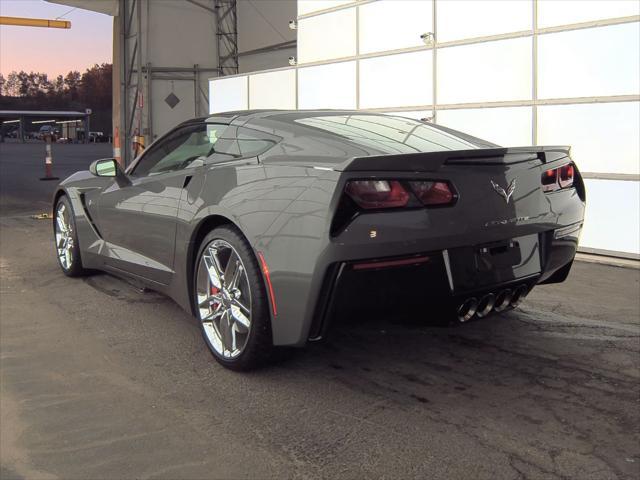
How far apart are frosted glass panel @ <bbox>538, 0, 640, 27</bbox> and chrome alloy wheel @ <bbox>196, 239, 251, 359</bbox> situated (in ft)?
18.3

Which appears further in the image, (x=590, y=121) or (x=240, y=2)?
(x=240, y=2)

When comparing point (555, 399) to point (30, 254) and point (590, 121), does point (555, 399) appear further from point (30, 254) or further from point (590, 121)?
point (30, 254)

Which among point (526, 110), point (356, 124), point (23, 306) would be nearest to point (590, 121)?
point (526, 110)

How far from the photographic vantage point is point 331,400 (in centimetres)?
326

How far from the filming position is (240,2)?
21.1 metres

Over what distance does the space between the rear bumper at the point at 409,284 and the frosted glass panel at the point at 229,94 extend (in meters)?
10.3

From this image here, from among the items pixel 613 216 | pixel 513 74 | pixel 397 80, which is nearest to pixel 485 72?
pixel 513 74

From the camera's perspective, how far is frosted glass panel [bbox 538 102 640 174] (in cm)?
708

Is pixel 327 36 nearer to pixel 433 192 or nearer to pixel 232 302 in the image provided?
pixel 232 302

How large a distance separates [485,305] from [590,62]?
4980 mm

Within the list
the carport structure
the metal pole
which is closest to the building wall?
the metal pole

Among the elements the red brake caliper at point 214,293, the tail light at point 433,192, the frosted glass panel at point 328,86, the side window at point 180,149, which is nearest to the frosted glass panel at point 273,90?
the frosted glass panel at point 328,86

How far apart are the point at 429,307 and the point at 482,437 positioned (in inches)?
25.8

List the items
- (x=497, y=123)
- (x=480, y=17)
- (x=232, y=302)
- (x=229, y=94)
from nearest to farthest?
(x=232, y=302), (x=497, y=123), (x=480, y=17), (x=229, y=94)
